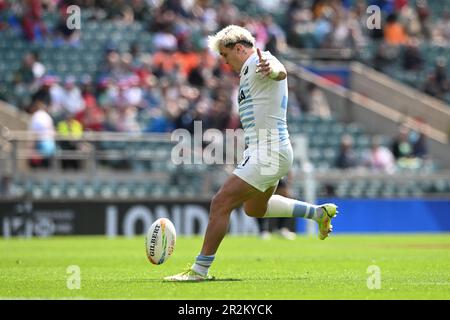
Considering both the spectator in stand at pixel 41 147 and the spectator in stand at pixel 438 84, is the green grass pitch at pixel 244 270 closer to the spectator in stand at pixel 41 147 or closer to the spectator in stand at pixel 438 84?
the spectator in stand at pixel 41 147

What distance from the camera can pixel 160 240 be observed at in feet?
40.9

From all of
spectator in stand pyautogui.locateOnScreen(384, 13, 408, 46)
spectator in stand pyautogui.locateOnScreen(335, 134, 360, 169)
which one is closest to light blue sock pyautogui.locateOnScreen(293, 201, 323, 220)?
spectator in stand pyautogui.locateOnScreen(335, 134, 360, 169)

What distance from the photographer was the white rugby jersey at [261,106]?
11680 mm

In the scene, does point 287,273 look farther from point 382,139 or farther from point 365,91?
point 365,91

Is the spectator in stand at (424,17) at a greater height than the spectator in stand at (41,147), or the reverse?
the spectator in stand at (424,17)

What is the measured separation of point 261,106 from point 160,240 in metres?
2.02

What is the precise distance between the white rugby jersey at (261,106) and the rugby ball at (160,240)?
1.49 metres

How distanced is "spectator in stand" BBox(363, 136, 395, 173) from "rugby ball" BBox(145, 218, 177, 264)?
1799cm

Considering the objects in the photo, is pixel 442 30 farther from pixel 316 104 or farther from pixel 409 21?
pixel 316 104

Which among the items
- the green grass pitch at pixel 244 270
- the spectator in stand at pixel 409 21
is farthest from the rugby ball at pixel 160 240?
the spectator in stand at pixel 409 21

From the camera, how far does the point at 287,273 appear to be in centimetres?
1293

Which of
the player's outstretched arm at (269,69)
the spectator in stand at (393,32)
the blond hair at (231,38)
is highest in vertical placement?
the spectator in stand at (393,32)

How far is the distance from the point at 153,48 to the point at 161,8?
158 centimetres
